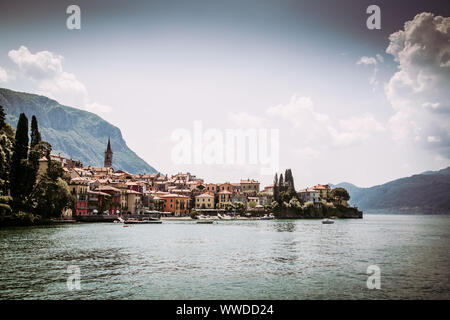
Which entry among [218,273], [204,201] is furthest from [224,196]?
[218,273]

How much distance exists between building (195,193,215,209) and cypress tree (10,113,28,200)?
6850cm

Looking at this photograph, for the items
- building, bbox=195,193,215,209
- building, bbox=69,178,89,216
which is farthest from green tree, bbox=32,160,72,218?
building, bbox=195,193,215,209

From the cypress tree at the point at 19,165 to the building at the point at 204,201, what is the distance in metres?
68.5

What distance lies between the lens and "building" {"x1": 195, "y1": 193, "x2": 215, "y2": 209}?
11325 cm

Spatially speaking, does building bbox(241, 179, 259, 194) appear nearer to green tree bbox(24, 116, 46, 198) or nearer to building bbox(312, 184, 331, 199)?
building bbox(312, 184, 331, 199)

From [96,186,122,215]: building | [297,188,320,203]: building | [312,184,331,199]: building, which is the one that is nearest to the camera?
[96,186,122,215]: building

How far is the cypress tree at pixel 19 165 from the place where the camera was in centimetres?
4725

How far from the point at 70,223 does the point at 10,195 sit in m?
13.6

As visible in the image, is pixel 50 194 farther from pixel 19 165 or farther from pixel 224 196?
pixel 224 196

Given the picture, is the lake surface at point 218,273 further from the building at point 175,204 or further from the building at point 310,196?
the building at point 310,196

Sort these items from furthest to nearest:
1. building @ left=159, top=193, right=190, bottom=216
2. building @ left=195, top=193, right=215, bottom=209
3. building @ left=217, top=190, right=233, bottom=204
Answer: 1. building @ left=217, top=190, right=233, bottom=204
2. building @ left=195, top=193, right=215, bottom=209
3. building @ left=159, top=193, right=190, bottom=216

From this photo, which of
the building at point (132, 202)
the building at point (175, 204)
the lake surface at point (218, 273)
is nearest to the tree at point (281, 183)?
the building at point (175, 204)

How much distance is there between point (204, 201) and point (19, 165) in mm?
70387
